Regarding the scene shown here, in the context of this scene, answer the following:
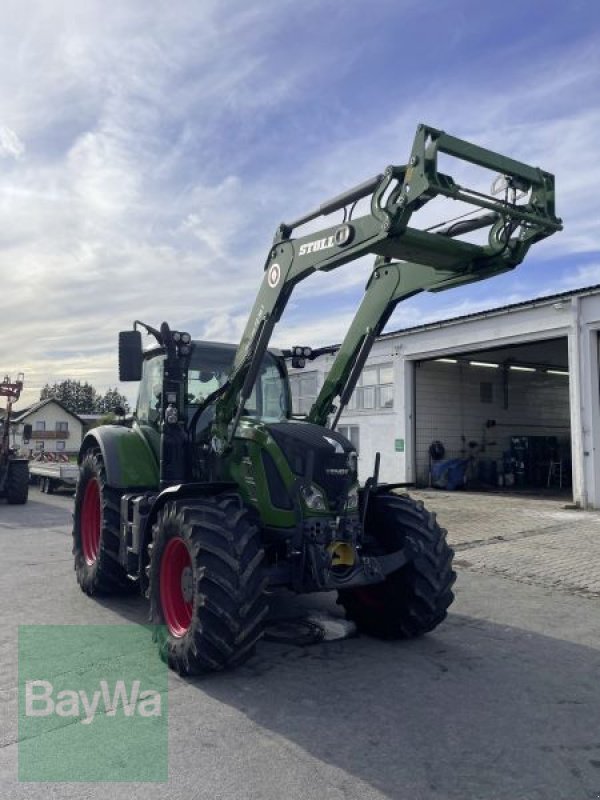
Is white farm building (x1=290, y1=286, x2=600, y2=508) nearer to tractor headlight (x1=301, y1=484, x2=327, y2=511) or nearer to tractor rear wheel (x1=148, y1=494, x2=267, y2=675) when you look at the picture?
tractor headlight (x1=301, y1=484, x2=327, y2=511)

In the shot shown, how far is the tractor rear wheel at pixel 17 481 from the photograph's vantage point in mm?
15794

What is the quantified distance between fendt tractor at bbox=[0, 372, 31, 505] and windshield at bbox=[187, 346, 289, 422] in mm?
11070

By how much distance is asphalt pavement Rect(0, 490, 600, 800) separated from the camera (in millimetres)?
3215

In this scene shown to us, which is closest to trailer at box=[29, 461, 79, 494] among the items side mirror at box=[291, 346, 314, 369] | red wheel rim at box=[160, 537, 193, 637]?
side mirror at box=[291, 346, 314, 369]

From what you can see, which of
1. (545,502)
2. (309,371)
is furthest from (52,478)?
(545,502)

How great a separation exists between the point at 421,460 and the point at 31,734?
17.2 metres

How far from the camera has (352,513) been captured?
536cm

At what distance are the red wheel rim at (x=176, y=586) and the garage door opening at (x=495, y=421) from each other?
14921 millimetres

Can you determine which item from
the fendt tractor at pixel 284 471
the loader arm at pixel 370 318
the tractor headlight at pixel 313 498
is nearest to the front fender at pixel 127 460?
the fendt tractor at pixel 284 471

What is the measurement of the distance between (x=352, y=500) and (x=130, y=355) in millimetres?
2223

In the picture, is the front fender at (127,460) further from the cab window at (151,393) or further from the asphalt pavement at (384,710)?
the asphalt pavement at (384,710)

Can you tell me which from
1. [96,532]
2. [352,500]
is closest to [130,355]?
[352,500]

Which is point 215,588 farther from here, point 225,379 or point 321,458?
point 225,379

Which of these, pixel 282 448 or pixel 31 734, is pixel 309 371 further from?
pixel 31 734
